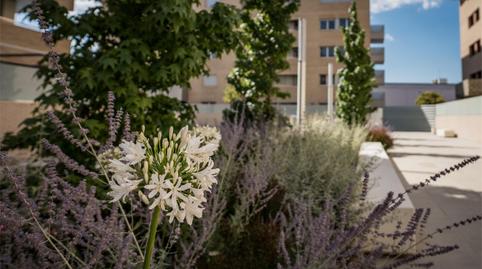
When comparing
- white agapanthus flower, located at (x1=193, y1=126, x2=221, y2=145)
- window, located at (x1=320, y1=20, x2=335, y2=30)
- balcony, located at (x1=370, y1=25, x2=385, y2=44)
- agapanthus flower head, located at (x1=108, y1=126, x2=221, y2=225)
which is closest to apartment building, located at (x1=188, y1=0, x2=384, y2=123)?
window, located at (x1=320, y1=20, x2=335, y2=30)

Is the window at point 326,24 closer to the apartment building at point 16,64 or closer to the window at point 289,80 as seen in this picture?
the window at point 289,80

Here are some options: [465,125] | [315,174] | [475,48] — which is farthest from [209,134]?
[475,48]

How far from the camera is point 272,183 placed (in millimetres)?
4121

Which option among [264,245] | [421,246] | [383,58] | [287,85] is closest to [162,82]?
[264,245]

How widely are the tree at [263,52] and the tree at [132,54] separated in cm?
445

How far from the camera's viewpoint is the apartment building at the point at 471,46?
27.7 metres

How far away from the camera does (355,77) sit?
50.9 ft

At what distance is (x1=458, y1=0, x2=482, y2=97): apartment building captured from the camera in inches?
1089

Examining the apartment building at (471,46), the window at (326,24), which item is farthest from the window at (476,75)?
the window at (326,24)

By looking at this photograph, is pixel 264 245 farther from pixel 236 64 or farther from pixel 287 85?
pixel 287 85

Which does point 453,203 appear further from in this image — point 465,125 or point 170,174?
point 465,125

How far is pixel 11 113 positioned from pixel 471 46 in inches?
1265

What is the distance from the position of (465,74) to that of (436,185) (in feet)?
97.6

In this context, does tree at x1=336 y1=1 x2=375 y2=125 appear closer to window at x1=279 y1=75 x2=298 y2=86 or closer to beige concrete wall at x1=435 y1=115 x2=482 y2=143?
beige concrete wall at x1=435 y1=115 x2=482 y2=143
